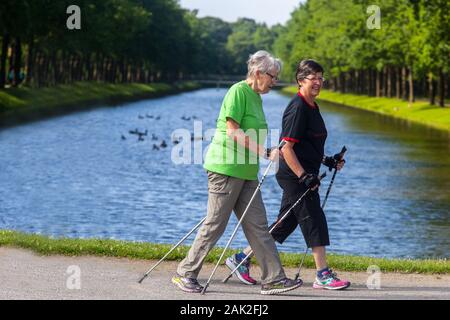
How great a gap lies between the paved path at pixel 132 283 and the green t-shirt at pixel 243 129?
1333 mm

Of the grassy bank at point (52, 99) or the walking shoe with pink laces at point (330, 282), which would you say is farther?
the grassy bank at point (52, 99)

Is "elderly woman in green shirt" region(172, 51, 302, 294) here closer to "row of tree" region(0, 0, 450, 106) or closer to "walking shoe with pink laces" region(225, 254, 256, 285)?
"walking shoe with pink laces" region(225, 254, 256, 285)

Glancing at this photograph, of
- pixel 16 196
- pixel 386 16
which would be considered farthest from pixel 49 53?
pixel 16 196

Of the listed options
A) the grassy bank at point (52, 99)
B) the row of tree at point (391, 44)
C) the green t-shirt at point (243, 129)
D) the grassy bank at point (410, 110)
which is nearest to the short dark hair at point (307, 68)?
the green t-shirt at point (243, 129)

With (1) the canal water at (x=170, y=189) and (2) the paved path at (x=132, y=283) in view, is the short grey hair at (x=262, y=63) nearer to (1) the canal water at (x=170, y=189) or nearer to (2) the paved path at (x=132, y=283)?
(1) the canal water at (x=170, y=189)

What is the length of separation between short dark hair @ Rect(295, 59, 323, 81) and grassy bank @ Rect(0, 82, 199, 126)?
165 ft

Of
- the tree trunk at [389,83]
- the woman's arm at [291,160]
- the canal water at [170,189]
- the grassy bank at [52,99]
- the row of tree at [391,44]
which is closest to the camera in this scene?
the woman's arm at [291,160]

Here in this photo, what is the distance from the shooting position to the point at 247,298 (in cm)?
1131

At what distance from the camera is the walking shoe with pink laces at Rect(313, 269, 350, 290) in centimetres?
1191

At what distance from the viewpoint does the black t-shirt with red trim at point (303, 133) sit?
39.1 ft

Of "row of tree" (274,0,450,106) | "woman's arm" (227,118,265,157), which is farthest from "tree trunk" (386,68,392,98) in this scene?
"woman's arm" (227,118,265,157)

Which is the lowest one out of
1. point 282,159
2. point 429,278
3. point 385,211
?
point 385,211
